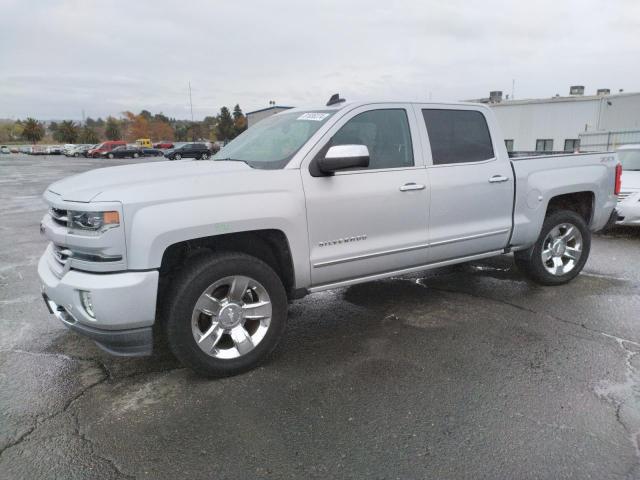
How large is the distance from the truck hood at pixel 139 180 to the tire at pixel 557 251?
10.8 feet

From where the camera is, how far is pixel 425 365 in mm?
3543

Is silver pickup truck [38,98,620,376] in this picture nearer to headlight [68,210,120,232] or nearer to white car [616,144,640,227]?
headlight [68,210,120,232]

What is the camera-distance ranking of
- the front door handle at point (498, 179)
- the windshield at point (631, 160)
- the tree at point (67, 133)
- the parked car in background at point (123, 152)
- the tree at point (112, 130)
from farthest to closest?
the tree at point (112, 130) → the tree at point (67, 133) → the parked car in background at point (123, 152) → the windshield at point (631, 160) → the front door handle at point (498, 179)

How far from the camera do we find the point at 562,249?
532cm

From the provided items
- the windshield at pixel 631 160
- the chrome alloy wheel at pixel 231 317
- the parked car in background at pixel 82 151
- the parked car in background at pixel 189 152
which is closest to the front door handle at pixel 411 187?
the chrome alloy wheel at pixel 231 317

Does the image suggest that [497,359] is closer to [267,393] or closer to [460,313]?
[460,313]

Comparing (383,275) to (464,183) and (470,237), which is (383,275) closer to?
(470,237)

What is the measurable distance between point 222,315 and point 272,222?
0.73 meters

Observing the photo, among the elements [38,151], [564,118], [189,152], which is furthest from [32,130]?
[564,118]

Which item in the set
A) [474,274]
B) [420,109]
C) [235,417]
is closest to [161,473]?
[235,417]

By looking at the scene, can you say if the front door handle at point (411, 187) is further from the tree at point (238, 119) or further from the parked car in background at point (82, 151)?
the tree at point (238, 119)

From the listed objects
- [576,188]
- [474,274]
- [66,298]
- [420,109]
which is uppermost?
[420,109]

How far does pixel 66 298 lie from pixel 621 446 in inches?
132

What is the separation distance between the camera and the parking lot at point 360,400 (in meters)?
2.51
